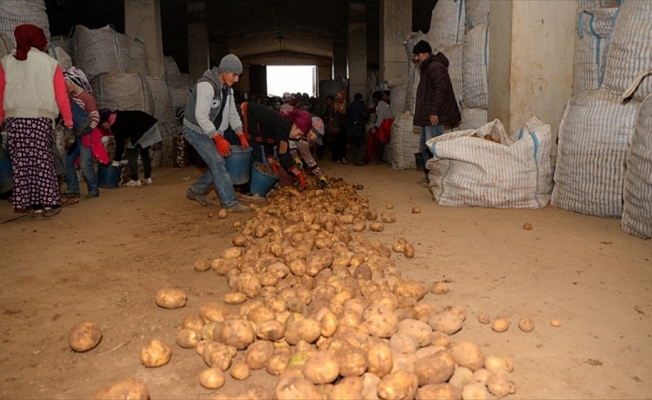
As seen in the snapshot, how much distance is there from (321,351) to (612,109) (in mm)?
3338

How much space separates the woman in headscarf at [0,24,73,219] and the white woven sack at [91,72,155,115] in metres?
3.59

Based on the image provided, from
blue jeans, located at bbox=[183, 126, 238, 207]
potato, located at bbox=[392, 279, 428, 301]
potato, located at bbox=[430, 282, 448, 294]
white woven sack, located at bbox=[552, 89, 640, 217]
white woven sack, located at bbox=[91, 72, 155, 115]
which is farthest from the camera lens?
white woven sack, located at bbox=[91, 72, 155, 115]

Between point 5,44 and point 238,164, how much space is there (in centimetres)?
321

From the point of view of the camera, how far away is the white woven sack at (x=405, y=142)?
26.8 feet

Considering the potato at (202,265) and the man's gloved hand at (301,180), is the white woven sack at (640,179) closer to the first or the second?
the potato at (202,265)

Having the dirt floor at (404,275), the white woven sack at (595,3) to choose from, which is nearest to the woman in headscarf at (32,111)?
the dirt floor at (404,275)

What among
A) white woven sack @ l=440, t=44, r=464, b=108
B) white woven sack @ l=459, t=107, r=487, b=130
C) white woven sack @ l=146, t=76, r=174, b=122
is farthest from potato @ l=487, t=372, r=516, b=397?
white woven sack @ l=146, t=76, r=174, b=122

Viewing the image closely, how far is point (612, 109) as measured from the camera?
3.99 m

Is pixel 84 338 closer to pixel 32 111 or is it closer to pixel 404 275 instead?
pixel 404 275

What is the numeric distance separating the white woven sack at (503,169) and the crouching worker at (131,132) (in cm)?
390

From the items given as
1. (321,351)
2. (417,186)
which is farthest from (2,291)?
(417,186)

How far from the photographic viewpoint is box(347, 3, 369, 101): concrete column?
17.2 m

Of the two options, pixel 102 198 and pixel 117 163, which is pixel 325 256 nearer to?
pixel 102 198

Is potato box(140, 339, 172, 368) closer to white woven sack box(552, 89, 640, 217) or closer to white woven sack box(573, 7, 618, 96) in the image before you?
white woven sack box(552, 89, 640, 217)
